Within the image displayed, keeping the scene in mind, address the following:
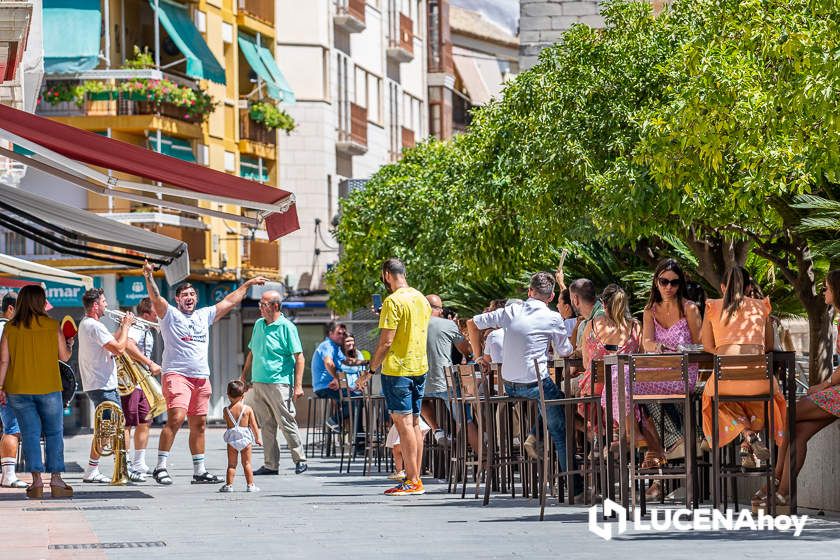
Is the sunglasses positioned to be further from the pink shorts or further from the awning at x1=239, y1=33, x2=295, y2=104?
the awning at x1=239, y1=33, x2=295, y2=104

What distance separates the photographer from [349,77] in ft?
204

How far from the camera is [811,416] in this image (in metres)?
12.2

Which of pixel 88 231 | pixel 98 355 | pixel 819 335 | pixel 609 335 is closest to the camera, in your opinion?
pixel 609 335

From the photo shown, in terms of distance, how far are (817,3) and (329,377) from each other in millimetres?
11889

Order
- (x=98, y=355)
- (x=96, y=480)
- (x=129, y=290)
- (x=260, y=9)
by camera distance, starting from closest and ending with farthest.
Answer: (x=98, y=355)
(x=96, y=480)
(x=129, y=290)
(x=260, y=9)

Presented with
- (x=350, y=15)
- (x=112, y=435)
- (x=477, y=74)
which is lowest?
(x=112, y=435)

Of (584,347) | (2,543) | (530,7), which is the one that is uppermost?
(530,7)

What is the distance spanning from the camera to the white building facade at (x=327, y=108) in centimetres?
5919

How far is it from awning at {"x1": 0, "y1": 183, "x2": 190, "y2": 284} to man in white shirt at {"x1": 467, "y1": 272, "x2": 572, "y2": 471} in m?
4.05

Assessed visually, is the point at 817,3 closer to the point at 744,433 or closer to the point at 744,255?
the point at 744,433

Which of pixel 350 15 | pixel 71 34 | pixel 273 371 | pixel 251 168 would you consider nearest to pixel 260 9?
pixel 350 15

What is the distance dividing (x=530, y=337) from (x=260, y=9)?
4515 cm

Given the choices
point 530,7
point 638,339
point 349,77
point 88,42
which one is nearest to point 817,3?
point 638,339

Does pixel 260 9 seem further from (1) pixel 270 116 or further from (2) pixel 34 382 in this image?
(2) pixel 34 382
